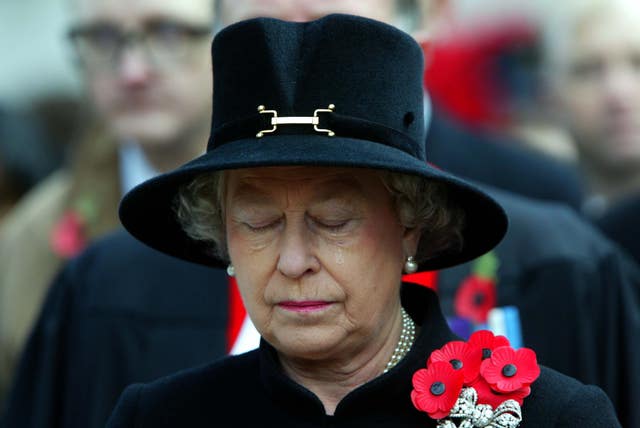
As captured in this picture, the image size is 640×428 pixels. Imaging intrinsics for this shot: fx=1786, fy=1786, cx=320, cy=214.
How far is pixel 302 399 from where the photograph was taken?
4.00 m

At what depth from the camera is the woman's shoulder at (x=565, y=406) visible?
3.87 meters

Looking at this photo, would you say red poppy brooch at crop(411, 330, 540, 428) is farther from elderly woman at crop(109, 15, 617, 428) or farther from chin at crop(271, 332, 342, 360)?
chin at crop(271, 332, 342, 360)

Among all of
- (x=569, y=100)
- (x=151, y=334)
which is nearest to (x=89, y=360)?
(x=151, y=334)

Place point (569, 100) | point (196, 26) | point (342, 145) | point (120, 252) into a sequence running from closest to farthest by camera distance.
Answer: point (342, 145), point (120, 252), point (196, 26), point (569, 100)

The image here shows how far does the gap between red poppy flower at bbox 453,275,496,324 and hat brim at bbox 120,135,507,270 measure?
3.40 feet

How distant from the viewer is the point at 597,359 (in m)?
5.41

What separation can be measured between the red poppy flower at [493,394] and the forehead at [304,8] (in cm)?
169

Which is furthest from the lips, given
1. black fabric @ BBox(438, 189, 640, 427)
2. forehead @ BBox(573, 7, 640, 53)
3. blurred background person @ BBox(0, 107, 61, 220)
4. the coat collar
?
blurred background person @ BBox(0, 107, 61, 220)

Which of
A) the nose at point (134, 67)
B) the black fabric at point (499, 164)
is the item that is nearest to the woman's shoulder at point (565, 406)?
the black fabric at point (499, 164)

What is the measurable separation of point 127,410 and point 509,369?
0.92 metres

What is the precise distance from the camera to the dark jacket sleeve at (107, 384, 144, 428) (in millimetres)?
4191

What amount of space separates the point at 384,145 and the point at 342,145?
133 millimetres

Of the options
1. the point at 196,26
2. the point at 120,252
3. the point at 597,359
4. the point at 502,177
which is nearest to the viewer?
the point at 597,359

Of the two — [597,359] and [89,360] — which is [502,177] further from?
[89,360]
